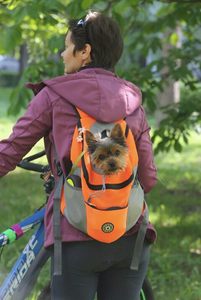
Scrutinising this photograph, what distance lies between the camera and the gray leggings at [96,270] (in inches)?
72.5

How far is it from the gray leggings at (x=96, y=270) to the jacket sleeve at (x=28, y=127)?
43cm

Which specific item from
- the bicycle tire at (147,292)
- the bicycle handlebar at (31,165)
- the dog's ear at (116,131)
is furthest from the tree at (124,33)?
the dog's ear at (116,131)

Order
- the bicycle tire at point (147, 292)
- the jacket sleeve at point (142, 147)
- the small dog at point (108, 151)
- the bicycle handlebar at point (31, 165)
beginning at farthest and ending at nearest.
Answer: the bicycle tire at point (147, 292) → the bicycle handlebar at point (31, 165) → the jacket sleeve at point (142, 147) → the small dog at point (108, 151)

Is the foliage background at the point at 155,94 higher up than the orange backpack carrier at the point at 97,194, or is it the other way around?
the orange backpack carrier at the point at 97,194

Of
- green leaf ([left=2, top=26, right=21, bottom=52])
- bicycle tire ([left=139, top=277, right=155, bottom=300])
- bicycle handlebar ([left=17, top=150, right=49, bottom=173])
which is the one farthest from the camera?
green leaf ([left=2, top=26, right=21, bottom=52])

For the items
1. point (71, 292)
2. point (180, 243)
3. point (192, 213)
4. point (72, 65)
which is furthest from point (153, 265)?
point (72, 65)

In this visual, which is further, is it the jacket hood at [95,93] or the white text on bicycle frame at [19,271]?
the white text on bicycle frame at [19,271]

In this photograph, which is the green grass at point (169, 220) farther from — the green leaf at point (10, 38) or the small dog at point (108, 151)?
the green leaf at point (10, 38)

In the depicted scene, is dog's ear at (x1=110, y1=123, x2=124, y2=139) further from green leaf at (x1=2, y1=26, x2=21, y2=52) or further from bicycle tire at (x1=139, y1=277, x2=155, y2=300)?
green leaf at (x1=2, y1=26, x2=21, y2=52)

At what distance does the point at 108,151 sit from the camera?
1.65 m

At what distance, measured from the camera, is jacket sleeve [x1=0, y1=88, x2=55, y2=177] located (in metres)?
1.80

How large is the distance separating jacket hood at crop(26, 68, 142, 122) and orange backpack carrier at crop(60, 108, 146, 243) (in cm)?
3

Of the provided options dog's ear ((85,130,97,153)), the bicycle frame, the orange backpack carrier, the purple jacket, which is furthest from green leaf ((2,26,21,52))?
dog's ear ((85,130,97,153))

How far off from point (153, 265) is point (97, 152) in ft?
9.72
